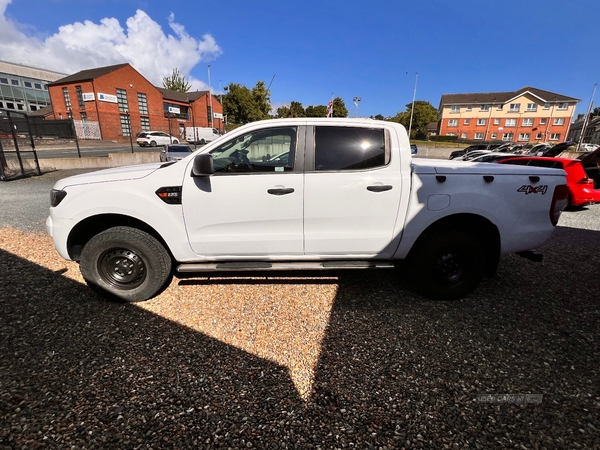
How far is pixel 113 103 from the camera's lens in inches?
1538

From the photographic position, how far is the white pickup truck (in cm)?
306

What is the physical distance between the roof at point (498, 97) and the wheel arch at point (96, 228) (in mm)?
72151

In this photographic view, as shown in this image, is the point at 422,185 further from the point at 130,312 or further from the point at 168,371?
the point at 130,312

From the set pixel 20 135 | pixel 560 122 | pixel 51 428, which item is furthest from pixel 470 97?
pixel 51 428

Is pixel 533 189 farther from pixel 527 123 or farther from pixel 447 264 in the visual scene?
pixel 527 123

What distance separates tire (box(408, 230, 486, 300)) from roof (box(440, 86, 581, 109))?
70.8 metres

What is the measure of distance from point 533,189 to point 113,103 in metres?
46.9

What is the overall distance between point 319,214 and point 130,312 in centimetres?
222

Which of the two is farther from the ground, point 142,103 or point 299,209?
point 142,103

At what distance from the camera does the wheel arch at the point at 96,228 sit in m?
3.21

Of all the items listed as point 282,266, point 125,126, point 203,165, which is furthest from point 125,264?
point 125,126

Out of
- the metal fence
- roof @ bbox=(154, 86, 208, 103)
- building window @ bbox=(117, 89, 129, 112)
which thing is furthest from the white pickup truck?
roof @ bbox=(154, 86, 208, 103)

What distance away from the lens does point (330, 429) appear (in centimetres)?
195

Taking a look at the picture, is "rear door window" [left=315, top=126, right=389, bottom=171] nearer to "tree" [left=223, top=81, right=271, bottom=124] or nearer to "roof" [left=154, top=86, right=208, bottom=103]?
"tree" [left=223, top=81, right=271, bottom=124]
